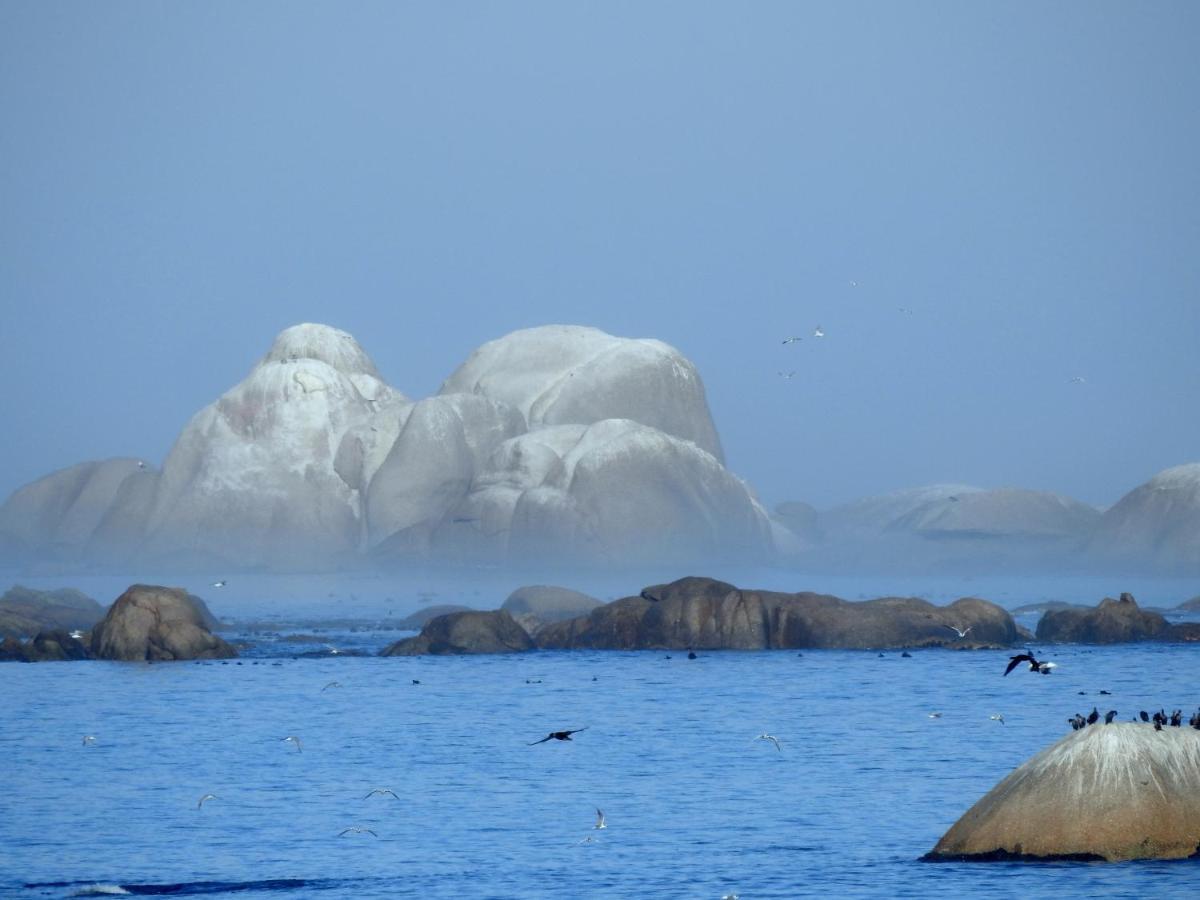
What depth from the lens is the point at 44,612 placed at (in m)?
122

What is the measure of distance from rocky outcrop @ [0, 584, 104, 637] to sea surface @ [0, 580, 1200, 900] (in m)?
20.7

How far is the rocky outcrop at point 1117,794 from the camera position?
1377 inches

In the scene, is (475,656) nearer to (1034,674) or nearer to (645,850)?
(1034,674)

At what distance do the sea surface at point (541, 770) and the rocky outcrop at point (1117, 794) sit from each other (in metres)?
0.42

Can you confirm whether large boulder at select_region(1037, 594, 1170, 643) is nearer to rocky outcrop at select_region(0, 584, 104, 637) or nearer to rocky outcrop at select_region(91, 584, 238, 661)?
rocky outcrop at select_region(91, 584, 238, 661)

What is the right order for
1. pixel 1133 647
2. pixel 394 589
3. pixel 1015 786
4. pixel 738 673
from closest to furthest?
pixel 1015 786 → pixel 738 673 → pixel 1133 647 → pixel 394 589

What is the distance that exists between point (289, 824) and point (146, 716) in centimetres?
2763

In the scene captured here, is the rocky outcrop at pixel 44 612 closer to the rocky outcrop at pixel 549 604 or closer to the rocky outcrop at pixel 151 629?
the rocky outcrop at pixel 151 629

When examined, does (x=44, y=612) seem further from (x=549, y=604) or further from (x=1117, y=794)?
(x=1117, y=794)

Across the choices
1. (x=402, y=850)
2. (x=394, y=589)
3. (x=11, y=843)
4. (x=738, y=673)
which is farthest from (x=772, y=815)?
(x=394, y=589)

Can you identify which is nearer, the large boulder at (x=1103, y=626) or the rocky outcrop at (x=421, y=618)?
the large boulder at (x=1103, y=626)

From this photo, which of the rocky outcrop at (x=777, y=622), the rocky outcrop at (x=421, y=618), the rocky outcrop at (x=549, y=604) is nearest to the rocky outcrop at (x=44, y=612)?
the rocky outcrop at (x=421, y=618)

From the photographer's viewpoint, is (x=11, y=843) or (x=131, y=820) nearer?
(x=11, y=843)

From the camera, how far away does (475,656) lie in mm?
98250
